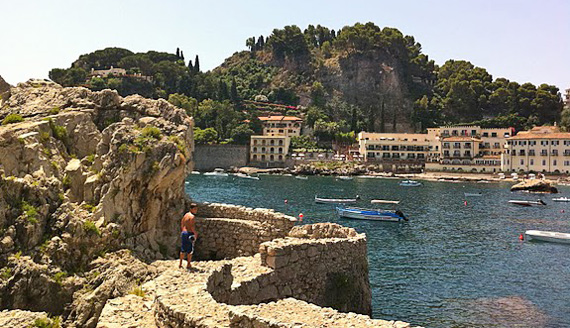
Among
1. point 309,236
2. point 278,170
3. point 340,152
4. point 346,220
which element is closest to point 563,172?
point 340,152

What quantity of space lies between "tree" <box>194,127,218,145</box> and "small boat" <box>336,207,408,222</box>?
91640 mm

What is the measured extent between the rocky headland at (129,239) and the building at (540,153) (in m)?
124

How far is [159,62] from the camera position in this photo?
573ft

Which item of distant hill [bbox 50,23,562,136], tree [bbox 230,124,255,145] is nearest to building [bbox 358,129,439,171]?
distant hill [bbox 50,23,562,136]

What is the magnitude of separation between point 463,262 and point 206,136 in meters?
119

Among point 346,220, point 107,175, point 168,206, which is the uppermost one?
point 107,175

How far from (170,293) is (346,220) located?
47968 millimetres

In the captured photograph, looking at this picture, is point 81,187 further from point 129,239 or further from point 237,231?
point 237,231

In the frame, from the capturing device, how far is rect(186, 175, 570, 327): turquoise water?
23.6m

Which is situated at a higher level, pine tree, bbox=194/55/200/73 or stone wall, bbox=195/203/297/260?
pine tree, bbox=194/55/200/73

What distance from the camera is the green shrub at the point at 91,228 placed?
53.6 feet

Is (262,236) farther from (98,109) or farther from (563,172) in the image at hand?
(563,172)

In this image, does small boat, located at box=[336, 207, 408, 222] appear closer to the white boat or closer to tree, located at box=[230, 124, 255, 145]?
the white boat

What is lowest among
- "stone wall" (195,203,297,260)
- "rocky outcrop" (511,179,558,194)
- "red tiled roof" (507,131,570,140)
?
"rocky outcrop" (511,179,558,194)
